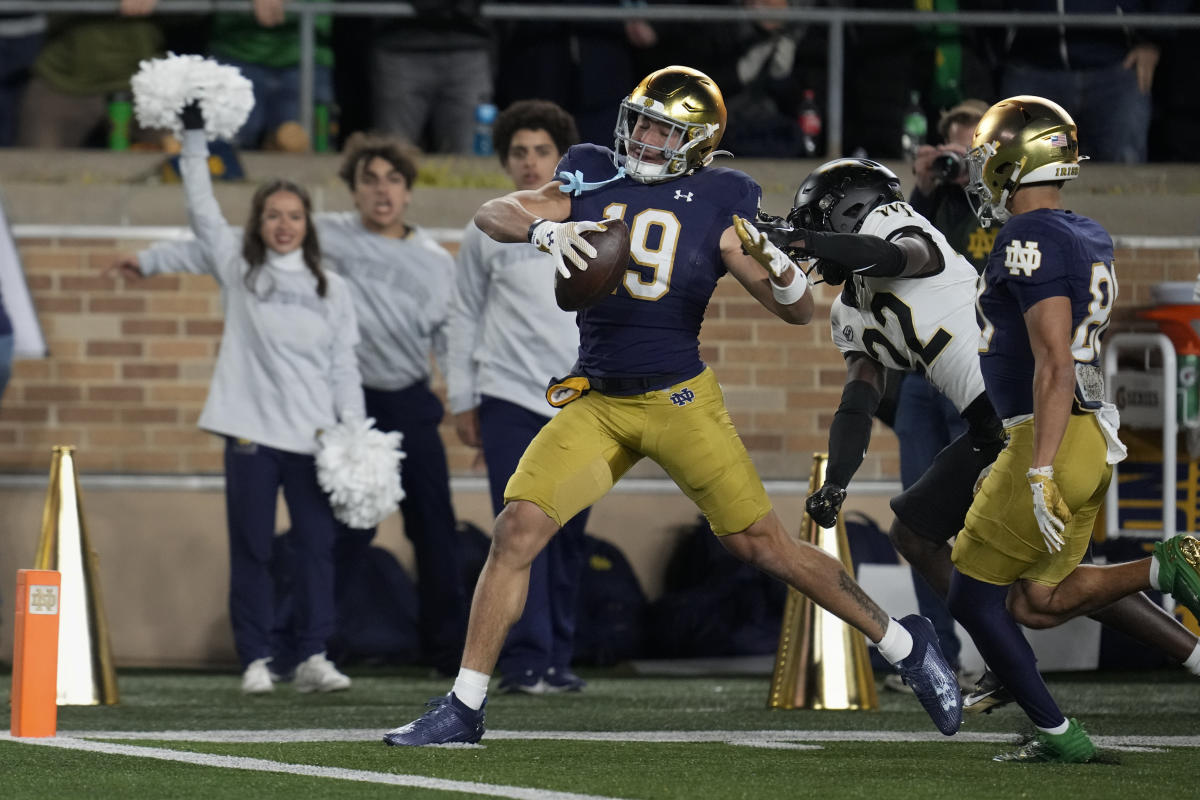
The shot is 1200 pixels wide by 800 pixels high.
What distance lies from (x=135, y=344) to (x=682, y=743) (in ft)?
14.6

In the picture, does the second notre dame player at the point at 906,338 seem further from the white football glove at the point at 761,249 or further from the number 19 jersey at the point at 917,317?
the white football glove at the point at 761,249

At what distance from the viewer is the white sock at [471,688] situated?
15.8ft

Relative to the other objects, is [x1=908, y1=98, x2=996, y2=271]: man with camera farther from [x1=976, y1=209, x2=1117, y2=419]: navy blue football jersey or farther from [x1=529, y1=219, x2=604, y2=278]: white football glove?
[x1=529, y1=219, x2=604, y2=278]: white football glove

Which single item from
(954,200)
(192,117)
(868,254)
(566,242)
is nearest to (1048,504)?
(868,254)

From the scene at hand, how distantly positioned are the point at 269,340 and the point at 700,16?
128 inches

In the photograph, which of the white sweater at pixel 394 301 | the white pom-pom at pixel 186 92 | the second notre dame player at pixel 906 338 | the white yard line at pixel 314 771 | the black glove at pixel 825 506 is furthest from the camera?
the white sweater at pixel 394 301

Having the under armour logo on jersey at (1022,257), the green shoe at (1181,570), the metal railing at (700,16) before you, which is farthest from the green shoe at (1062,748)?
the metal railing at (700,16)

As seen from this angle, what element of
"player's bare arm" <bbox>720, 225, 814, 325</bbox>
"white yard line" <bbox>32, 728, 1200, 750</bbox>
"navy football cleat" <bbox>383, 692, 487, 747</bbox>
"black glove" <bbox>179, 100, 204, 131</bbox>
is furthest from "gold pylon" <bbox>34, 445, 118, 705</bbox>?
"player's bare arm" <bbox>720, 225, 814, 325</bbox>

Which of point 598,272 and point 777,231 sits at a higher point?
point 777,231

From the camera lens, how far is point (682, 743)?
5.12 meters

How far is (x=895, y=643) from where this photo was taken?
5051mm

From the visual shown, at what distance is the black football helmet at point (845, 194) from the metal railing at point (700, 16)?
394cm

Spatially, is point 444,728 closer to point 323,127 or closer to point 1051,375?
point 1051,375

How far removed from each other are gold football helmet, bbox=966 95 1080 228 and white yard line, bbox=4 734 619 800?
1.86 meters
